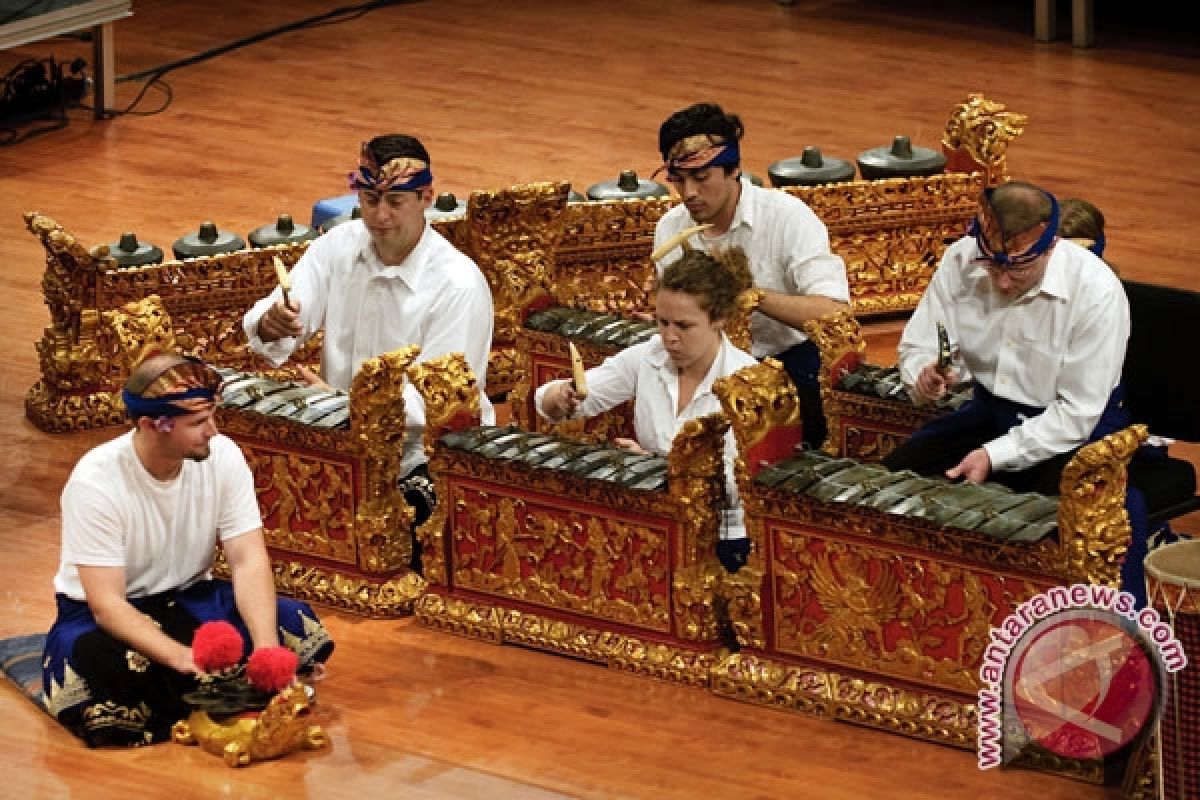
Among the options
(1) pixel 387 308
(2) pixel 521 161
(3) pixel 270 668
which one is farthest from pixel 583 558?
(2) pixel 521 161

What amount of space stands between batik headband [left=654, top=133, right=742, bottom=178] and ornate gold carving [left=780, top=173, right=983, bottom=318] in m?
1.65

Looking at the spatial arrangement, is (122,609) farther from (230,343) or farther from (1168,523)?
(1168,523)

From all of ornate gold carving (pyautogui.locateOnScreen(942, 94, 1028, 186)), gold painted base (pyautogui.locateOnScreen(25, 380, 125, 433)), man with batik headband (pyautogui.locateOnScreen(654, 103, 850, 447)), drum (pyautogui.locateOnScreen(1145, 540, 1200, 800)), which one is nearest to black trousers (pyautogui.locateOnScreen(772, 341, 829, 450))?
man with batik headband (pyautogui.locateOnScreen(654, 103, 850, 447))

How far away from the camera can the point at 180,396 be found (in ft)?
18.0

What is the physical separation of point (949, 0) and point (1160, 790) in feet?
23.8

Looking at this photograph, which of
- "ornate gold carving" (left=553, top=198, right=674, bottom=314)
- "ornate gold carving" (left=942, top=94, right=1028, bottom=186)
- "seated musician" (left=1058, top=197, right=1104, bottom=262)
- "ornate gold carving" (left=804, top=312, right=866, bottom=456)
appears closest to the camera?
"seated musician" (left=1058, top=197, right=1104, bottom=262)

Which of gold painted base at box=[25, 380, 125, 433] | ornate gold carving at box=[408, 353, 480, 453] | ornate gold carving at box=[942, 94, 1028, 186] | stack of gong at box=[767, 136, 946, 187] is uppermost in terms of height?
ornate gold carving at box=[942, 94, 1028, 186]

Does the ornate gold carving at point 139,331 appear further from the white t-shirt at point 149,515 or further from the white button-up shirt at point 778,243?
the white button-up shirt at point 778,243

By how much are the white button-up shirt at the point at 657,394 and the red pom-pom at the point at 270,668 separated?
1031 millimetres

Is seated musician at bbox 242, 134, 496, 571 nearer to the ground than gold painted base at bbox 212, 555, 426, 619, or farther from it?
farther from it

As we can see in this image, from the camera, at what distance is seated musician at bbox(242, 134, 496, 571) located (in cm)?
643

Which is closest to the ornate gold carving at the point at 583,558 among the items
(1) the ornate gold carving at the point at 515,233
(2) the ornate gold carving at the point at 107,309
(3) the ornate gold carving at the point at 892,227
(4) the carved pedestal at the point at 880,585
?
(4) the carved pedestal at the point at 880,585

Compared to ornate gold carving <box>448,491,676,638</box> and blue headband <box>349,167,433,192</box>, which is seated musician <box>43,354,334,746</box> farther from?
blue headband <box>349,167,433,192</box>

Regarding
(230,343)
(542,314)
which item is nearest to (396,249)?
(542,314)
